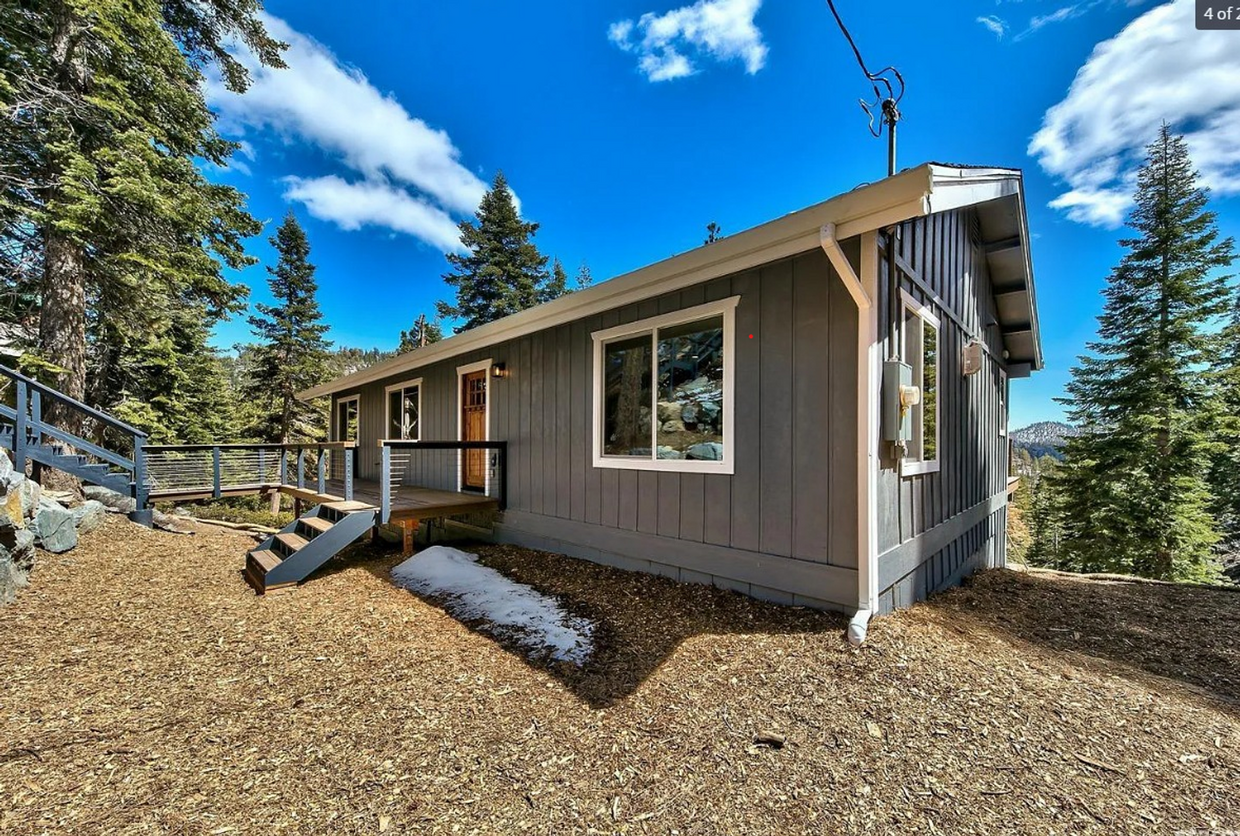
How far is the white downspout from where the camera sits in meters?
3.01

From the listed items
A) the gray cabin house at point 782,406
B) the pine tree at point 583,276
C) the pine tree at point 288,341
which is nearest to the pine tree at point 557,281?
the pine tree at point 583,276

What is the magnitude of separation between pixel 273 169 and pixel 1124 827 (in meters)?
17.0

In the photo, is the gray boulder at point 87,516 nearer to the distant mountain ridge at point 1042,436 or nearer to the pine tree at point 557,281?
the pine tree at point 557,281

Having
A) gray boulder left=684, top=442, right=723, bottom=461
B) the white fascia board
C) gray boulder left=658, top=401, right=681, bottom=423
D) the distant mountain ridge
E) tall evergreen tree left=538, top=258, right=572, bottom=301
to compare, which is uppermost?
tall evergreen tree left=538, top=258, right=572, bottom=301

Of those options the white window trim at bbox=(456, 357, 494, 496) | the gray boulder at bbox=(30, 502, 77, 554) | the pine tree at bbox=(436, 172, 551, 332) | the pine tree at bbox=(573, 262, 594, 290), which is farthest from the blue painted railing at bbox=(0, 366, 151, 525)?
the pine tree at bbox=(573, 262, 594, 290)

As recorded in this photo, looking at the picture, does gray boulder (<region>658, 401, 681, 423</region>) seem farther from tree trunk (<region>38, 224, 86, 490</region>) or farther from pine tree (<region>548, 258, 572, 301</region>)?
pine tree (<region>548, 258, 572, 301</region>)

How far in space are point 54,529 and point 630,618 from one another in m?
5.67

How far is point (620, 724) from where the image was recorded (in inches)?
87.9

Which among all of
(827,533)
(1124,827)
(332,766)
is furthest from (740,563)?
(332,766)

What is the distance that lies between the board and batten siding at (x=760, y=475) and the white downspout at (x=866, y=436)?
0.28 ft

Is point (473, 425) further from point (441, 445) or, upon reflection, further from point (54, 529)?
point (54, 529)

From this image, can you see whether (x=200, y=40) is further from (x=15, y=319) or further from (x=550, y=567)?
(x=550, y=567)

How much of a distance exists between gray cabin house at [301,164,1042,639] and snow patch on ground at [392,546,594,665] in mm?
849

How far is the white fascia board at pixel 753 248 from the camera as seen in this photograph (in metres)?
2.67
